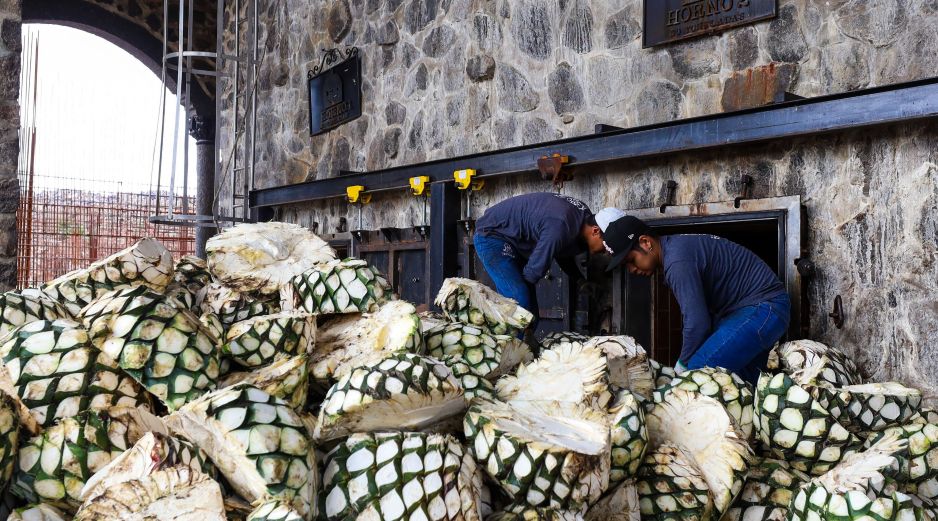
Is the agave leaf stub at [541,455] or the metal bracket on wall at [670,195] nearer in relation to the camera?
the agave leaf stub at [541,455]

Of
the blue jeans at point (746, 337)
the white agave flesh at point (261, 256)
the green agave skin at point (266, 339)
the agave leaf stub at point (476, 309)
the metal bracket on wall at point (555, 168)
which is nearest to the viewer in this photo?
the green agave skin at point (266, 339)

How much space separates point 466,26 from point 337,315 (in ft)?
14.0

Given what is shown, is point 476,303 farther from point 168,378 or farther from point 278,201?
point 278,201

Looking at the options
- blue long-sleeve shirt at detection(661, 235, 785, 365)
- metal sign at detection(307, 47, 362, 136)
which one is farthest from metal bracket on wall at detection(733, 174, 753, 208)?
metal sign at detection(307, 47, 362, 136)

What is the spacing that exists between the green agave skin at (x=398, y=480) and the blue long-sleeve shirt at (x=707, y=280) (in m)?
2.27

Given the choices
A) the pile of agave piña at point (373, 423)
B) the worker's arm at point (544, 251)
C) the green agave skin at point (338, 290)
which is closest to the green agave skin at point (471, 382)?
the pile of agave piña at point (373, 423)

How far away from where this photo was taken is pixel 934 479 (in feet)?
5.96

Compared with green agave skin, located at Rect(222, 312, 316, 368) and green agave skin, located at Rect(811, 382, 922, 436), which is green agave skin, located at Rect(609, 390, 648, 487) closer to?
green agave skin, located at Rect(811, 382, 922, 436)

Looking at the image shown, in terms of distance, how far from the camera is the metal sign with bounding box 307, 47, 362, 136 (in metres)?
7.27

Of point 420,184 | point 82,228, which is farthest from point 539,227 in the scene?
point 82,228

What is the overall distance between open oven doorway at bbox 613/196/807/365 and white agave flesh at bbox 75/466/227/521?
10.0 feet

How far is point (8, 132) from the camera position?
398cm

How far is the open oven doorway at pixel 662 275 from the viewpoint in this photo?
3.81 metres

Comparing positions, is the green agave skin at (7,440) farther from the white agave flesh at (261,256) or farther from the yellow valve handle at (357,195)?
the yellow valve handle at (357,195)
